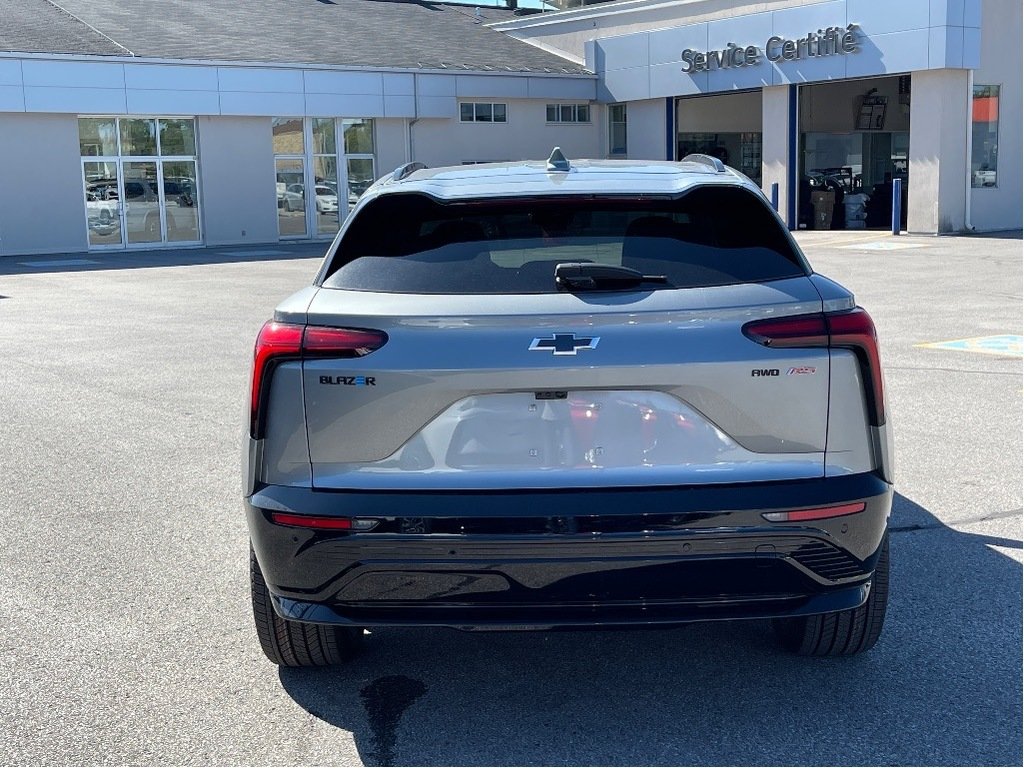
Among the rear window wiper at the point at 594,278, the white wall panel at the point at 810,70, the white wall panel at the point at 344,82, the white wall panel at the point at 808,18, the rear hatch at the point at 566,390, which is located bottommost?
the rear hatch at the point at 566,390

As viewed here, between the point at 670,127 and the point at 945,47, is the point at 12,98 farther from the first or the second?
the point at 945,47

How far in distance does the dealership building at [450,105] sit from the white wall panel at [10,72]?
0.07m

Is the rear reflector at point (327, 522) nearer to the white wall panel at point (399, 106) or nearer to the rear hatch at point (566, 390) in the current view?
the rear hatch at point (566, 390)

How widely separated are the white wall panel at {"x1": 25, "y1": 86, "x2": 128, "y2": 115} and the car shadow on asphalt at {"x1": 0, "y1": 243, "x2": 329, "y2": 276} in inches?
140

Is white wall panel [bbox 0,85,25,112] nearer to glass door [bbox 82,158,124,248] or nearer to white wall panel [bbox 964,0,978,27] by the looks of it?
glass door [bbox 82,158,124,248]

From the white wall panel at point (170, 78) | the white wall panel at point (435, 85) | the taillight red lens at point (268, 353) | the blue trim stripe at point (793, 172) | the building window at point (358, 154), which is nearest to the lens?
the taillight red lens at point (268, 353)

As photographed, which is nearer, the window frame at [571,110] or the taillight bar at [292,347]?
the taillight bar at [292,347]

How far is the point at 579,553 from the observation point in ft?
10.7

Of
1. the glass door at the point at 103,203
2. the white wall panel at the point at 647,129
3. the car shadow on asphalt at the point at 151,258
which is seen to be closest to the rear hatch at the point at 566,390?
the car shadow on asphalt at the point at 151,258

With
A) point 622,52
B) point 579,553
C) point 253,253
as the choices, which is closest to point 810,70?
point 622,52

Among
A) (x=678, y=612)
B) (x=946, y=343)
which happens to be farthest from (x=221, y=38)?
(x=678, y=612)

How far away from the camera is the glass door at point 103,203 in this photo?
99.5ft

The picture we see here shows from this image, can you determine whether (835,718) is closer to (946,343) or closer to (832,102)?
(946,343)

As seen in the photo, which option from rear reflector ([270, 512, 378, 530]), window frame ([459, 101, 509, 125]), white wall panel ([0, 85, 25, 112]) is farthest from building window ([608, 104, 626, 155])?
rear reflector ([270, 512, 378, 530])
